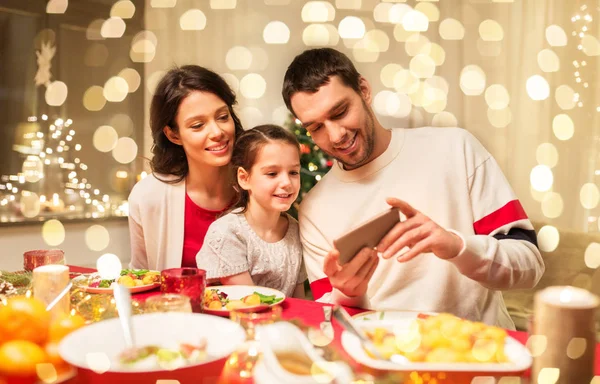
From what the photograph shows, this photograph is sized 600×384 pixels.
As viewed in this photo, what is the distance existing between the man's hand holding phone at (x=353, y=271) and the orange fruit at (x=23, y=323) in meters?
0.59

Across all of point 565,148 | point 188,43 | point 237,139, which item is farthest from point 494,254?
point 188,43

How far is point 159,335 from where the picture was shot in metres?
0.82

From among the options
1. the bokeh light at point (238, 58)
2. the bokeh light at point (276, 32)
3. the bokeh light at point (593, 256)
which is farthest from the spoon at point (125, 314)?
the bokeh light at point (276, 32)

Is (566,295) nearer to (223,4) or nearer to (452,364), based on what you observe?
(452,364)

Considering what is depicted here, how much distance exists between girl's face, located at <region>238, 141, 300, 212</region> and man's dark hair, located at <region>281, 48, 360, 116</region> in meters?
0.19

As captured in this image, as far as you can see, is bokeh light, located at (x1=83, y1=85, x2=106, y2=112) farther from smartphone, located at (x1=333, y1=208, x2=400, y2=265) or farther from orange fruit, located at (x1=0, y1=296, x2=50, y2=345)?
orange fruit, located at (x1=0, y1=296, x2=50, y2=345)

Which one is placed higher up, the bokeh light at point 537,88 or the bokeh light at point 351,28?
the bokeh light at point 351,28

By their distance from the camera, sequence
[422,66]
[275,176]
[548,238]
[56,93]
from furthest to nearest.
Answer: [422,66] < [56,93] < [548,238] < [275,176]

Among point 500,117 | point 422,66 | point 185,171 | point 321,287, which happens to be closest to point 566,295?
point 321,287

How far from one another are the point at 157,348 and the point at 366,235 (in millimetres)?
491

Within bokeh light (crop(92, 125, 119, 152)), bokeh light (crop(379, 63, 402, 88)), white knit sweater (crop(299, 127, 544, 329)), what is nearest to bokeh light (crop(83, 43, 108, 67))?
bokeh light (crop(92, 125, 119, 152))

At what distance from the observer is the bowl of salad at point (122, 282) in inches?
54.2

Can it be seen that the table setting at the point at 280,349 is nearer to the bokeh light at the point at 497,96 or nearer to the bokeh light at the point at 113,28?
the bokeh light at the point at 497,96

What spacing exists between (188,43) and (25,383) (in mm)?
3886
